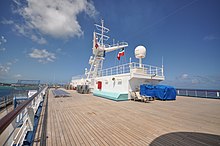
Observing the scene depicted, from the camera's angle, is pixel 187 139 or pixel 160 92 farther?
pixel 160 92

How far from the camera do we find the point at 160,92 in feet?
38.2

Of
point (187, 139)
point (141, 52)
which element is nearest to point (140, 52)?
point (141, 52)

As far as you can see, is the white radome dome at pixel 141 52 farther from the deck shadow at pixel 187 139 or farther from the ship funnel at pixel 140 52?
the deck shadow at pixel 187 139

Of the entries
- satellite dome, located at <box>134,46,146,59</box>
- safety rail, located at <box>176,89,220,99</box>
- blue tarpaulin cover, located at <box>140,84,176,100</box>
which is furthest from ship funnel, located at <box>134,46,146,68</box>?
safety rail, located at <box>176,89,220,99</box>

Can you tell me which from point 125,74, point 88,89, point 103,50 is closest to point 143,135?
point 125,74

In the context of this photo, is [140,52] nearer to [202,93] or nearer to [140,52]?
[140,52]

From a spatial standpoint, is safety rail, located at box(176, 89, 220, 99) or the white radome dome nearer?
safety rail, located at box(176, 89, 220, 99)

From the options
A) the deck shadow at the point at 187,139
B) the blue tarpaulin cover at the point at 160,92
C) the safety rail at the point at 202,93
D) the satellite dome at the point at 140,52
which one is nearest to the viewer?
the deck shadow at the point at 187,139

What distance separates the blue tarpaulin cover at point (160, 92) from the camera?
1155 centimetres

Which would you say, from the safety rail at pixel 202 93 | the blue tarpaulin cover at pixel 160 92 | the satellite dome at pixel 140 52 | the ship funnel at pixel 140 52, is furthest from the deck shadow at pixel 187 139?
the safety rail at pixel 202 93

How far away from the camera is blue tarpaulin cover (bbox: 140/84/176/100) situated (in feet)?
37.9

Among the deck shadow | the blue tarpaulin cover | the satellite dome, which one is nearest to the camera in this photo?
the deck shadow

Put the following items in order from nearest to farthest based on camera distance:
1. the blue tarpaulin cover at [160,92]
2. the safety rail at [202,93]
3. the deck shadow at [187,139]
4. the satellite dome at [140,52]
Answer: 1. the deck shadow at [187,139]
2. the blue tarpaulin cover at [160,92]
3. the safety rail at [202,93]
4. the satellite dome at [140,52]

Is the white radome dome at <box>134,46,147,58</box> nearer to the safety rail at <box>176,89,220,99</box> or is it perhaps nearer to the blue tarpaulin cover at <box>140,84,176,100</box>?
the blue tarpaulin cover at <box>140,84,176,100</box>
